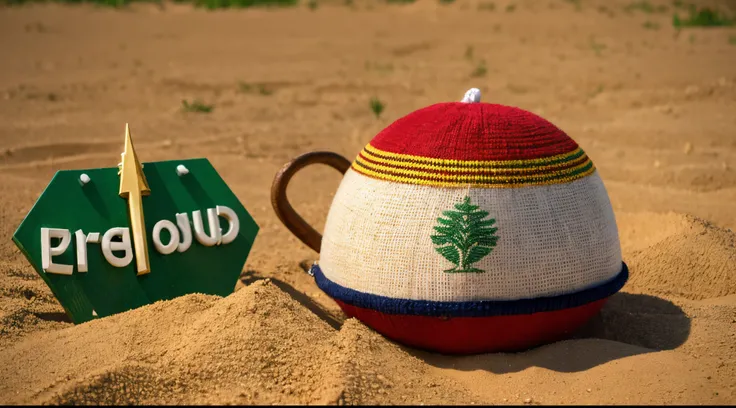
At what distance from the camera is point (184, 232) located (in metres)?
4.02

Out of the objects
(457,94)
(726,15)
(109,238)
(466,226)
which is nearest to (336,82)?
(457,94)

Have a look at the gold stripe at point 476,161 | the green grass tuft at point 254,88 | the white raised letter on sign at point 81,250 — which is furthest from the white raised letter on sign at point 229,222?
the green grass tuft at point 254,88

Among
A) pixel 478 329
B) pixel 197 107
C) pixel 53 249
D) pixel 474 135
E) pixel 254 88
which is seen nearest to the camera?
pixel 478 329

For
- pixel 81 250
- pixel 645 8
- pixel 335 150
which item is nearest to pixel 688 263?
pixel 81 250

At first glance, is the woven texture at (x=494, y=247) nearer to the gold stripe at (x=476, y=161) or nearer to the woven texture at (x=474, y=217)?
the woven texture at (x=474, y=217)

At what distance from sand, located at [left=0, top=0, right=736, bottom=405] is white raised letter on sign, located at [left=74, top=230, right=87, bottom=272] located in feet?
0.89

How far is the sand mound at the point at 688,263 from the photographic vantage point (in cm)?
425

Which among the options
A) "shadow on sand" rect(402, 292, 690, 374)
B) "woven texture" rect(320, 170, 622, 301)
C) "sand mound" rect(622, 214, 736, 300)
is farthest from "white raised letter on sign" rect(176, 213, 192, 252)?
"sand mound" rect(622, 214, 736, 300)

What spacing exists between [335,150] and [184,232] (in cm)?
327

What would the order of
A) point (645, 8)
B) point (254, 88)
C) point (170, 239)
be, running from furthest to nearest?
point (645, 8), point (254, 88), point (170, 239)

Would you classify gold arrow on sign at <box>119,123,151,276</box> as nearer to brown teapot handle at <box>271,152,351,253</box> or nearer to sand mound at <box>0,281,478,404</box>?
sand mound at <box>0,281,478,404</box>

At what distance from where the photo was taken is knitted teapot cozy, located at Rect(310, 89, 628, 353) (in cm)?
315

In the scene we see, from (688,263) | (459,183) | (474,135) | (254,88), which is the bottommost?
(254,88)

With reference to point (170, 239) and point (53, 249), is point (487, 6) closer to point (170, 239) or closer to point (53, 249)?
point (170, 239)
